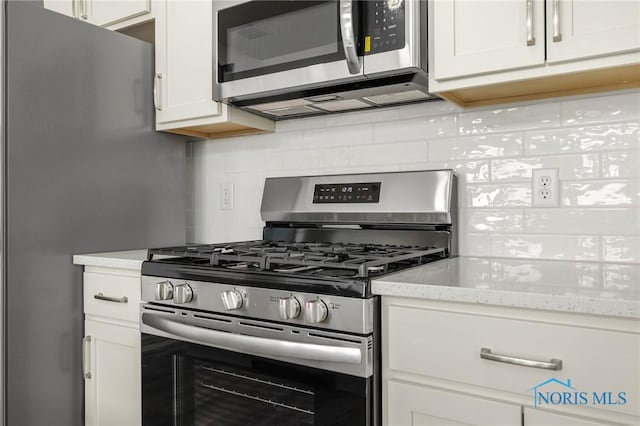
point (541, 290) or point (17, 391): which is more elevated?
point (541, 290)

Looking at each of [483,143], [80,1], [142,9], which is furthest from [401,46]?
[80,1]

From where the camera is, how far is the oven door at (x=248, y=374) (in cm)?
117

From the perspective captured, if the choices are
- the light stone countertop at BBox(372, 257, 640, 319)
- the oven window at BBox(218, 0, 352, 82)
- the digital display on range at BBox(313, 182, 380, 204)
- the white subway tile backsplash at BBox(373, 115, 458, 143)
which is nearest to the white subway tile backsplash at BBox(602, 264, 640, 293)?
the light stone countertop at BBox(372, 257, 640, 319)

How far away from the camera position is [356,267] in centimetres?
119

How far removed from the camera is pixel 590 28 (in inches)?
49.3

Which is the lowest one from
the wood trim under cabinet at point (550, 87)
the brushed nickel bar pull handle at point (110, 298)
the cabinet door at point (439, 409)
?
the cabinet door at point (439, 409)

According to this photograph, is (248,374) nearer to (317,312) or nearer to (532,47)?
(317,312)

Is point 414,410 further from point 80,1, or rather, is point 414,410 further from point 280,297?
point 80,1

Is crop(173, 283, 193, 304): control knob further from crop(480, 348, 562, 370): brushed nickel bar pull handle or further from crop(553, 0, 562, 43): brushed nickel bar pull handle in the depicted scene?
crop(553, 0, 562, 43): brushed nickel bar pull handle

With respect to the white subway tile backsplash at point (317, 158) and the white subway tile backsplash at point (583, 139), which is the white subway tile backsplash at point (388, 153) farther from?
the white subway tile backsplash at point (583, 139)

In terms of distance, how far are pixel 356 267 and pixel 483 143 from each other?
2.57 ft

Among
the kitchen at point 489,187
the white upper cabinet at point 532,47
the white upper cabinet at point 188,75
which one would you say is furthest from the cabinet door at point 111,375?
the white upper cabinet at point 532,47

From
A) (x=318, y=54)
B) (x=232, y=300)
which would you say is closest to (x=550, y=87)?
(x=318, y=54)

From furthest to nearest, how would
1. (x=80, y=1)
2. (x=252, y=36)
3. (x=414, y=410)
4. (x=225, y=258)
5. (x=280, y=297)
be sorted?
(x=80, y=1), (x=252, y=36), (x=225, y=258), (x=280, y=297), (x=414, y=410)
